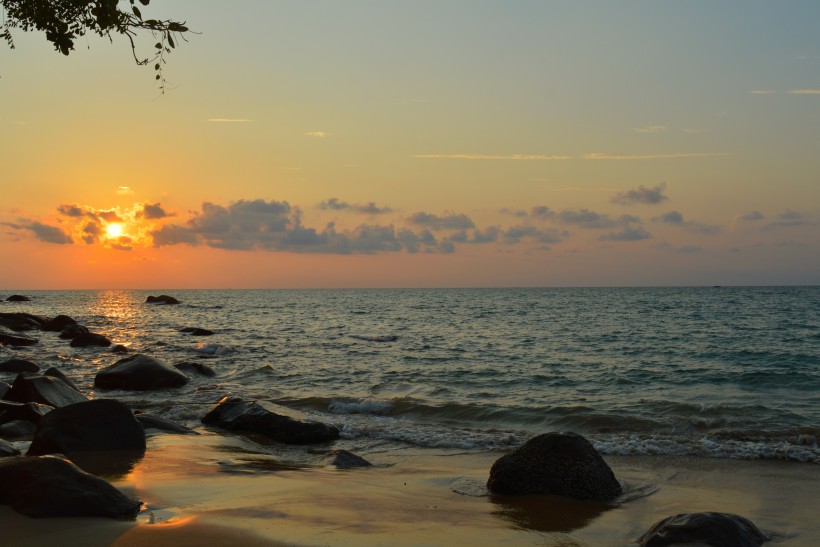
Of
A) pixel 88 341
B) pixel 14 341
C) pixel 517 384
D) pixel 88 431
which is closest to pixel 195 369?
pixel 517 384

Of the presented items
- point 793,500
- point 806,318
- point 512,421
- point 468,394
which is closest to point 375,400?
point 468,394

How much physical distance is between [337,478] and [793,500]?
6038 mm

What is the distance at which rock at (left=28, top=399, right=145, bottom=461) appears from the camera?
981 centimetres

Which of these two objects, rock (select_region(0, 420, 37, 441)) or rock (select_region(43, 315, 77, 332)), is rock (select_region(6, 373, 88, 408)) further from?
rock (select_region(43, 315, 77, 332))

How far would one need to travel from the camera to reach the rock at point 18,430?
11.5 metres

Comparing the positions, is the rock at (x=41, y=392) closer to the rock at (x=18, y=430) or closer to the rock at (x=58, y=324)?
the rock at (x=18, y=430)

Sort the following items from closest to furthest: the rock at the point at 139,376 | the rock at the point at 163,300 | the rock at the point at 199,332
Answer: the rock at the point at 139,376, the rock at the point at 199,332, the rock at the point at 163,300

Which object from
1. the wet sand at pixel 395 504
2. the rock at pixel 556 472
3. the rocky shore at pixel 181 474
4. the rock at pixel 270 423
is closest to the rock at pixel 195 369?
the rocky shore at pixel 181 474

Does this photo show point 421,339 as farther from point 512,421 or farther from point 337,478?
point 337,478

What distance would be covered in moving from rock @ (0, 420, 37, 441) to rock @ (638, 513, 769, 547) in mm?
10111

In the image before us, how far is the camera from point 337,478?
9.61 meters

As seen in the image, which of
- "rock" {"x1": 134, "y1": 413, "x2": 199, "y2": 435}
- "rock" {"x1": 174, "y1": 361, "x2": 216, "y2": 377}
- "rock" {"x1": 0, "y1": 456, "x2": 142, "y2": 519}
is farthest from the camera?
"rock" {"x1": 174, "y1": 361, "x2": 216, "y2": 377}

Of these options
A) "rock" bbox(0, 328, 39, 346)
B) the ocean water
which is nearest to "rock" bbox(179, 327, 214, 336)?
the ocean water

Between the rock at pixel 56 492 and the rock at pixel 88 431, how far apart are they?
3152 mm
